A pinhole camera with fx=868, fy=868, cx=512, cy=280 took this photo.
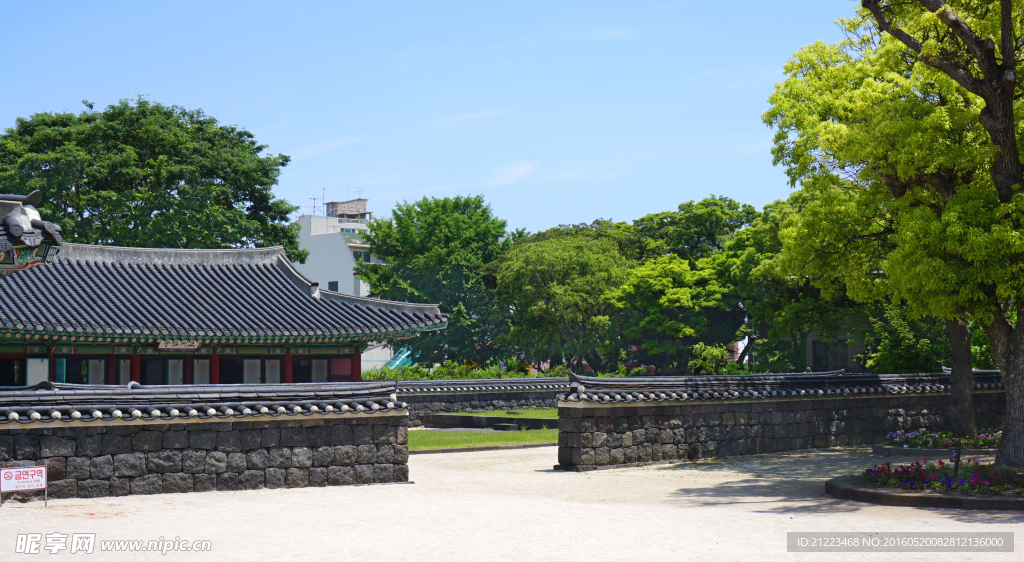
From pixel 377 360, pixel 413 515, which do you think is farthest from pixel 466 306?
pixel 413 515

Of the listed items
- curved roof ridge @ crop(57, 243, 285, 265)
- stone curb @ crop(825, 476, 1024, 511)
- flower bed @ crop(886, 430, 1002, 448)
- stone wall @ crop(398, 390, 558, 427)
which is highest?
curved roof ridge @ crop(57, 243, 285, 265)

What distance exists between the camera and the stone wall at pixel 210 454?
→ 11844 millimetres

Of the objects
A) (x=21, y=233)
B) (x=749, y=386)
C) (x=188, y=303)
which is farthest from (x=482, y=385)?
(x=21, y=233)

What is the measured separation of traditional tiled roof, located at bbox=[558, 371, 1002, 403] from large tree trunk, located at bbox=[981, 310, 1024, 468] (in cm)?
595

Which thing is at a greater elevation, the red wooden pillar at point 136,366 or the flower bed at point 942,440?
the red wooden pillar at point 136,366

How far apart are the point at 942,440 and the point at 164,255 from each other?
2192cm

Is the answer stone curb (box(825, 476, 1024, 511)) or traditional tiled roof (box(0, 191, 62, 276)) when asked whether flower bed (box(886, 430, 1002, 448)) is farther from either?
traditional tiled roof (box(0, 191, 62, 276))

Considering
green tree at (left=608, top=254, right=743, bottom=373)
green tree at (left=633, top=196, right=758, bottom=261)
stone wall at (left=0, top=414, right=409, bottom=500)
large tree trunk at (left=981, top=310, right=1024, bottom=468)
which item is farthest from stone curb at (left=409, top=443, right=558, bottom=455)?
green tree at (left=633, top=196, right=758, bottom=261)

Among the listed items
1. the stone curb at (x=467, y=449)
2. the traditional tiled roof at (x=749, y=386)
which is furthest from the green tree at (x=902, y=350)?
the stone curb at (x=467, y=449)

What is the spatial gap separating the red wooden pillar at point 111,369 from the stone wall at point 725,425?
13180 millimetres

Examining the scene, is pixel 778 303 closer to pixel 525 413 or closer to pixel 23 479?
pixel 525 413

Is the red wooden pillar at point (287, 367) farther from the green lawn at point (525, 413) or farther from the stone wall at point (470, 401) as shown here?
the green lawn at point (525, 413)

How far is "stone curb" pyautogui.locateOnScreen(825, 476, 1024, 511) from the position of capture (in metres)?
10.8

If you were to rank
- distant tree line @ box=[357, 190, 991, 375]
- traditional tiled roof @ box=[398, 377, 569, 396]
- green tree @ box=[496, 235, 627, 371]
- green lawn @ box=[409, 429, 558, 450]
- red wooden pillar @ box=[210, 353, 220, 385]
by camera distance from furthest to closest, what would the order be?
green tree @ box=[496, 235, 627, 371]
distant tree line @ box=[357, 190, 991, 375]
traditional tiled roof @ box=[398, 377, 569, 396]
red wooden pillar @ box=[210, 353, 220, 385]
green lawn @ box=[409, 429, 558, 450]
